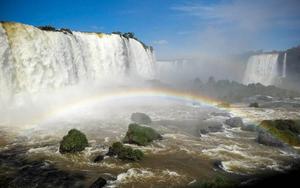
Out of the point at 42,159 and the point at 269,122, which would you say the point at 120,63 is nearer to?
the point at 269,122

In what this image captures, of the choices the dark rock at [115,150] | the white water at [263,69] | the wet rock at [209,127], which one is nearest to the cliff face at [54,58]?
the dark rock at [115,150]

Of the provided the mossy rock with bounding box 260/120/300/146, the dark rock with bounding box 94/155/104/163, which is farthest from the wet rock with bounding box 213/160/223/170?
the mossy rock with bounding box 260/120/300/146

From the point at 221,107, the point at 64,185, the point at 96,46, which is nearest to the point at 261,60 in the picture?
the point at 221,107

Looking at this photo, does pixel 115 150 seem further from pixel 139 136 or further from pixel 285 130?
pixel 285 130

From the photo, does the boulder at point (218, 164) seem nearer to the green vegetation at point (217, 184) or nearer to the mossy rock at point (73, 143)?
the green vegetation at point (217, 184)

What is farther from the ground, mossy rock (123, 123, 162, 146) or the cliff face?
the cliff face

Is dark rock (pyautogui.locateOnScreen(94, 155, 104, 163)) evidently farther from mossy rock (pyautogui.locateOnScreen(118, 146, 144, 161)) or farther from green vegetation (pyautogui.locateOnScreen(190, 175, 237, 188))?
green vegetation (pyautogui.locateOnScreen(190, 175, 237, 188))

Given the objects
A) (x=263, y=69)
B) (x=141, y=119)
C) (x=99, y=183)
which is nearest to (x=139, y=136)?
(x=99, y=183)
